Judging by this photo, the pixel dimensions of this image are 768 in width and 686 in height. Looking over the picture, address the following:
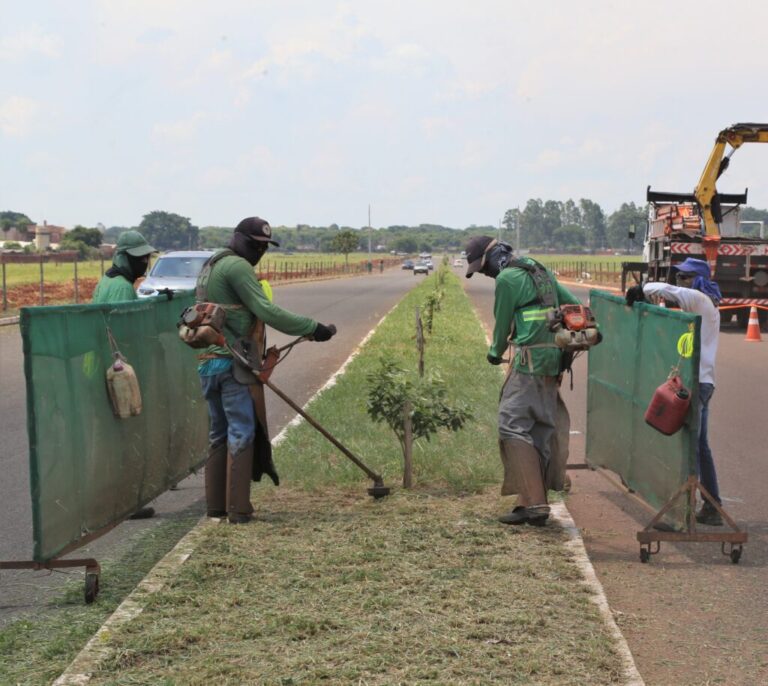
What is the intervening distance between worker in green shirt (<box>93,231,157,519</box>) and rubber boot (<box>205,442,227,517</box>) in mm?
580

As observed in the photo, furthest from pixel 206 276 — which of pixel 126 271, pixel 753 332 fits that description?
pixel 753 332

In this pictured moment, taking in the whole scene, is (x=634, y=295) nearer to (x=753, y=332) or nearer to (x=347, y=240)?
(x=753, y=332)

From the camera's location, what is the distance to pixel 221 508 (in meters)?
6.88

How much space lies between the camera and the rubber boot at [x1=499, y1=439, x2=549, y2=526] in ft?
21.5

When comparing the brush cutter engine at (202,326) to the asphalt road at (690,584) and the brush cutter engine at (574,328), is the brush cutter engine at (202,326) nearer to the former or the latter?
the brush cutter engine at (574,328)

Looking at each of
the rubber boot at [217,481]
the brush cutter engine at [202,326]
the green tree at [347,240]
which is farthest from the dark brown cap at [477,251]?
the green tree at [347,240]

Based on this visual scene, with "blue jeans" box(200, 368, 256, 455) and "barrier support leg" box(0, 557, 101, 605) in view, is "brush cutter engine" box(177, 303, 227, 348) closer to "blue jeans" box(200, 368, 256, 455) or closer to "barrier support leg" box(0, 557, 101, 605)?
A: "blue jeans" box(200, 368, 256, 455)

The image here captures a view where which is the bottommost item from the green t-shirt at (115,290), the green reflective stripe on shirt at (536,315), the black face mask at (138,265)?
the green reflective stripe on shirt at (536,315)

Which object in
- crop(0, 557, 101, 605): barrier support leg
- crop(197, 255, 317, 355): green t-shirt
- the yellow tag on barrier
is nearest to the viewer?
crop(0, 557, 101, 605): barrier support leg

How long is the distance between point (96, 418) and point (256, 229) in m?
1.54

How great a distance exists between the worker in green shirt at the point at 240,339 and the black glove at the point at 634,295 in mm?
1794

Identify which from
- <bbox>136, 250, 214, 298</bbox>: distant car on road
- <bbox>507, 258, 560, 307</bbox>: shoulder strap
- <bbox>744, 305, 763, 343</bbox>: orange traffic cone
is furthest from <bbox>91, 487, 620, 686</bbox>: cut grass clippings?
<bbox>744, 305, 763, 343</bbox>: orange traffic cone

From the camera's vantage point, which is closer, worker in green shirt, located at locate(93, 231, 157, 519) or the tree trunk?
worker in green shirt, located at locate(93, 231, 157, 519)

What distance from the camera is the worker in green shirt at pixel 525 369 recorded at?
259 inches
